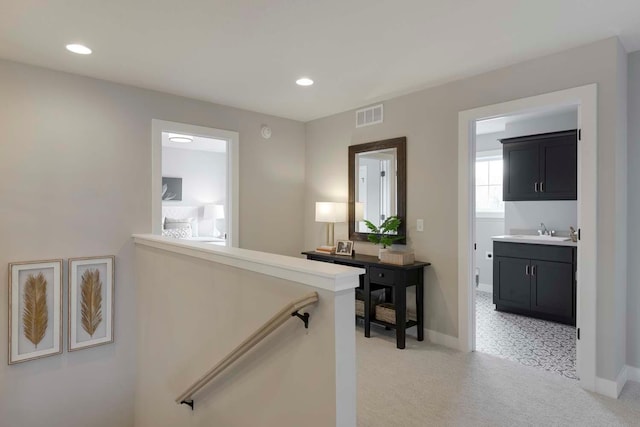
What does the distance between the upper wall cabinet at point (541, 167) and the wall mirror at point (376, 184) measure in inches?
77.0

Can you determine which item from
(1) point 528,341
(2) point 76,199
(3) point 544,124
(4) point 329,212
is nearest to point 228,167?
(4) point 329,212

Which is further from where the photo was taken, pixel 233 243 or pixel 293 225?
pixel 293 225

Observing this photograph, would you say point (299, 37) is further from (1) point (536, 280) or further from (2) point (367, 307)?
(1) point (536, 280)

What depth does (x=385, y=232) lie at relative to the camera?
13.2 ft

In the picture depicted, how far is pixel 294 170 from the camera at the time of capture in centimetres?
500

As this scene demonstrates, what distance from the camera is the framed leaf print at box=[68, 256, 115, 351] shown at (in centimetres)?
332

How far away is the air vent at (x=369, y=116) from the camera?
4141 mm

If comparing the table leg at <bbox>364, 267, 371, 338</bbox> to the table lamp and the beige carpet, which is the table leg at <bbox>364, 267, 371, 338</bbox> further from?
the table lamp

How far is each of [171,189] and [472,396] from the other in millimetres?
6484

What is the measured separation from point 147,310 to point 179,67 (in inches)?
83.7

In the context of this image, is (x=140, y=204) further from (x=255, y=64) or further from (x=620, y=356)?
(x=620, y=356)

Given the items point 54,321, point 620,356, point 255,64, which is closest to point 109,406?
point 54,321

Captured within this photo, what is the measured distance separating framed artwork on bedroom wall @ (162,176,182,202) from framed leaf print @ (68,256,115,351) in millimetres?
4056

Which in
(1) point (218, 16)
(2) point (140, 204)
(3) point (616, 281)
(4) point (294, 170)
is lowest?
(3) point (616, 281)
